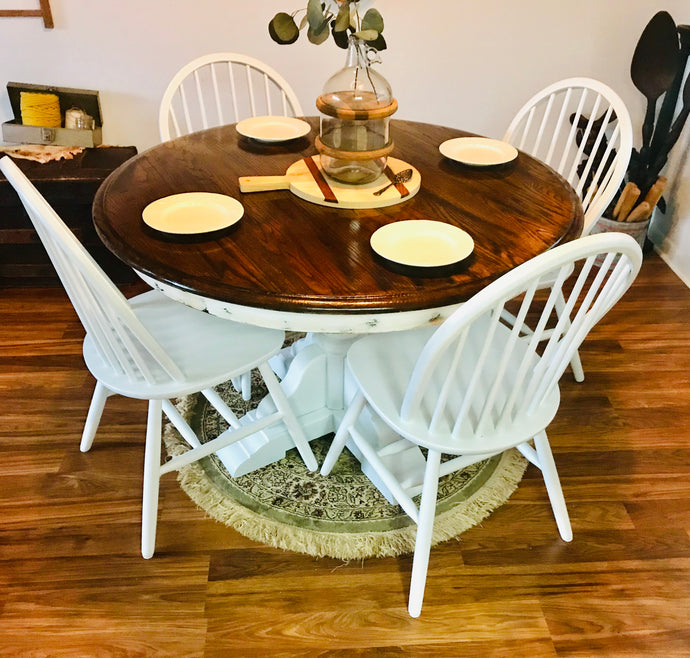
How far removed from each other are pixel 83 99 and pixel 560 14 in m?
1.99

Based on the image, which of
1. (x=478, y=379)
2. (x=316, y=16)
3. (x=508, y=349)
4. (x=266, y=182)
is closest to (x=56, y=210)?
(x=266, y=182)

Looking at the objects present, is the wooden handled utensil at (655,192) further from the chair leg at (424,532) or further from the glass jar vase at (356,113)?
the chair leg at (424,532)

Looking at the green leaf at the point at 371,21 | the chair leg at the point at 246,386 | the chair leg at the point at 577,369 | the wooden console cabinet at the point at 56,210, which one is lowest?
the chair leg at the point at 246,386

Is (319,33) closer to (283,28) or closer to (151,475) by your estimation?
(283,28)

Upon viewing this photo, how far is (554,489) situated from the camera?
61.6 inches

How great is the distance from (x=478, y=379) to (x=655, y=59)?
1.88 metres

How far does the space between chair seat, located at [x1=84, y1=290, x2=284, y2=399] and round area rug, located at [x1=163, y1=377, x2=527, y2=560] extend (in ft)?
1.49

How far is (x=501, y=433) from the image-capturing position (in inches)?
50.3

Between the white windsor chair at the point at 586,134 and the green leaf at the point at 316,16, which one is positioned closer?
the green leaf at the point at 316,16

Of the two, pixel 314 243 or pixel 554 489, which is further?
pixel 554 489

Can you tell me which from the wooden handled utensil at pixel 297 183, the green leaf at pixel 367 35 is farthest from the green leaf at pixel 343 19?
the wooden handled utensil at pixel 297 183

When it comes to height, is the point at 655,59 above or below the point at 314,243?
above

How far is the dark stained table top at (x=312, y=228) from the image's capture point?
116cm

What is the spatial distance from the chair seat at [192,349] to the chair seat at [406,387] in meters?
0.23
